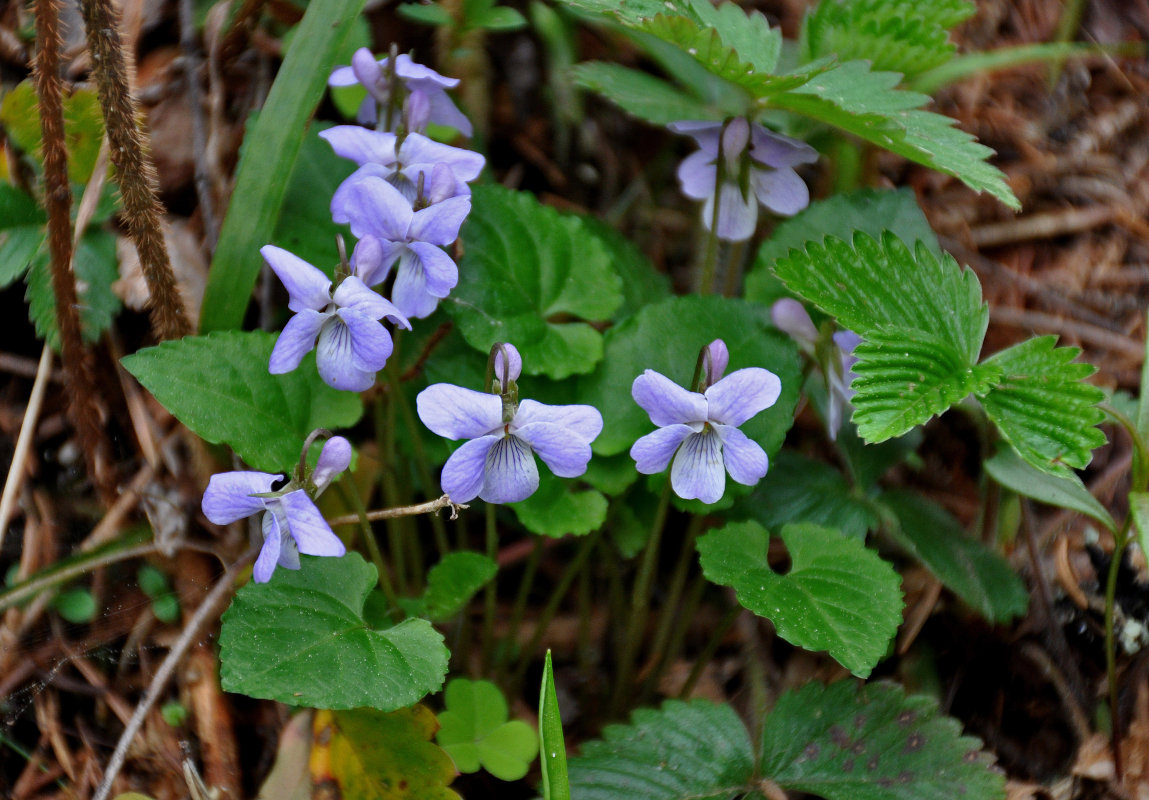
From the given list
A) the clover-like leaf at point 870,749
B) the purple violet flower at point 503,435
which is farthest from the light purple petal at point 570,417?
the clover-like leaf at point 870,749

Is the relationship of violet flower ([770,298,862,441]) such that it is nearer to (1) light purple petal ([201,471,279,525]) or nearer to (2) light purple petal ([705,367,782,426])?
(2) light purple petal ([705,367,782,426])

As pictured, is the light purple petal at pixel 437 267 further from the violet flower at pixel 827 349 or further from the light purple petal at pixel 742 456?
the violet flower at pixel 827 349

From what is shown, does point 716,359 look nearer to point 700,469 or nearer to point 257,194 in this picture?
point 700,469

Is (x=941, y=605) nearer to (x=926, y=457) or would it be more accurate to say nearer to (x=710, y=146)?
(x=926, y=457)

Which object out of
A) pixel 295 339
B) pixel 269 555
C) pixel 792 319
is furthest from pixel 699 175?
pixel 269 555

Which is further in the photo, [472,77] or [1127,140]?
[1127,140]

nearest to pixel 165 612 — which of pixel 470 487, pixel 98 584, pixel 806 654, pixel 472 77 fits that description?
pixel 98 584
